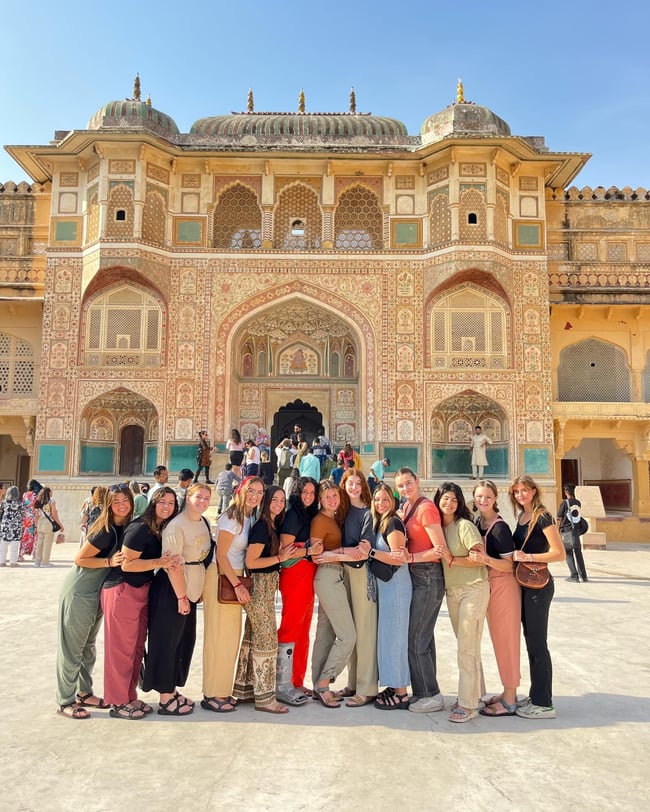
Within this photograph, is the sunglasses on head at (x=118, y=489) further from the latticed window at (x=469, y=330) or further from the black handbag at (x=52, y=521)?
the latticed window at (x=469, y=330)

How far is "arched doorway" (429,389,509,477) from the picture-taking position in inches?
607

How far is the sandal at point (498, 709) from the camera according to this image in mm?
3418

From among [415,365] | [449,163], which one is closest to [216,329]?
[415,365]

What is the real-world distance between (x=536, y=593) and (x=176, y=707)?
1899 mm

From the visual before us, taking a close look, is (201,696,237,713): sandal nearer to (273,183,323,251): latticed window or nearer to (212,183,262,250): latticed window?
(212,183,262,250): latticed window

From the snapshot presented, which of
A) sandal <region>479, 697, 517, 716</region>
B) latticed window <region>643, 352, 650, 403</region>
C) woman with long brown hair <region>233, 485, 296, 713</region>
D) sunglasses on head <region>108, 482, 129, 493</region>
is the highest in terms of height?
latticed window <region>643, 352, 650, 403</region>

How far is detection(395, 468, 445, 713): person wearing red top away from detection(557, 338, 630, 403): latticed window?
47.7 feet

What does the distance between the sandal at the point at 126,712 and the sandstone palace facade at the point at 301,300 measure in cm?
1154

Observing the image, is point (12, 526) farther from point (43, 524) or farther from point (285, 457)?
point (285, 457)

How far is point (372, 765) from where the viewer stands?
2.76 meters

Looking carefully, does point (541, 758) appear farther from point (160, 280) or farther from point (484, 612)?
point (160, 280)

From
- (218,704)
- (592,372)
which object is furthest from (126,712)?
(592,372)

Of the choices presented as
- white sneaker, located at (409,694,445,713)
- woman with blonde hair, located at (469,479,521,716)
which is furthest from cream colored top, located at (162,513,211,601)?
woman with blonde hair, located at (469,479,521,716)

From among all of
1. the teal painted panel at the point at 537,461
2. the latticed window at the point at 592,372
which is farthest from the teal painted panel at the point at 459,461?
the latticed window at the point at 592,372
